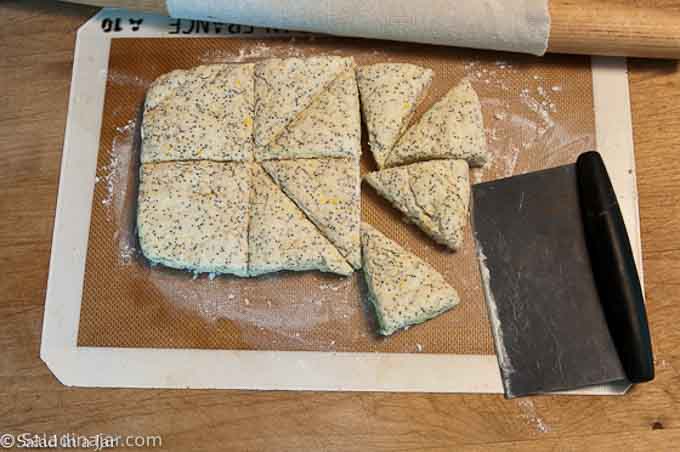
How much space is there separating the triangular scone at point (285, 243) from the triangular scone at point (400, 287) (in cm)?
10

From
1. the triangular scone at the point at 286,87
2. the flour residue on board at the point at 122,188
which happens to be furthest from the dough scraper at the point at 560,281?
the flour residue on board at the point at 122,188

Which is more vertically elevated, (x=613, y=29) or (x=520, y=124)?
(x=613, y=29)

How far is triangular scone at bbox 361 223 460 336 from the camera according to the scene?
2.00 metres

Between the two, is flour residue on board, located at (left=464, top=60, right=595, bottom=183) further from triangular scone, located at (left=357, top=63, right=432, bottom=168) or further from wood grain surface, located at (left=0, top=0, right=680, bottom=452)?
wood grain surface, located at (left=0, top=0, right=680, bottom=452)

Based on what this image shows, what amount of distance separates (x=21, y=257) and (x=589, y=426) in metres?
2.01

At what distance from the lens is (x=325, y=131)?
2137mm

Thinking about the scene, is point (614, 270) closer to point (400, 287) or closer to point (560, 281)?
point (560, 281)

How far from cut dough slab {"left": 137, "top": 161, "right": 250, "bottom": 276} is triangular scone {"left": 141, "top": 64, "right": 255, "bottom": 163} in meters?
0.05

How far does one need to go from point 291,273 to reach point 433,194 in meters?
0.56

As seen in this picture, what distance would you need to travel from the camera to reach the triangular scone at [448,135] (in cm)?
213

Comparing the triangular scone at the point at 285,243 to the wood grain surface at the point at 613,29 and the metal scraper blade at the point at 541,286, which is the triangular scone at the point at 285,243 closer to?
the metal scraper blade at the point at 541,286

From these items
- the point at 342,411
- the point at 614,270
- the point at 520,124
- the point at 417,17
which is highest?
the point at 417,17

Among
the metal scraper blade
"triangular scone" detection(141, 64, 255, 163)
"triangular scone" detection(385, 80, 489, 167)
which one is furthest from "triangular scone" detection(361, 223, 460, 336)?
"triangular scone" detection(141, 64, 255, 163)

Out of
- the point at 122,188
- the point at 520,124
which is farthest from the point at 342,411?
the point at 520,124
